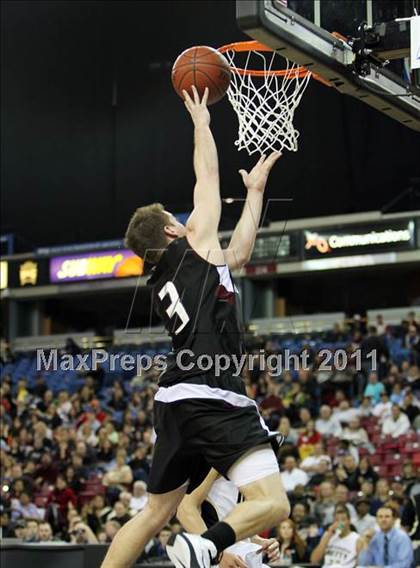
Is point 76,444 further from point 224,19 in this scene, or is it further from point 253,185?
point 253,185

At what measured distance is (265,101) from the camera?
23.3 feet

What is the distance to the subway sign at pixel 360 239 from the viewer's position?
20.5 m

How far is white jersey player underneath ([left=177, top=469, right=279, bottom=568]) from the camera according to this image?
19.1 feet

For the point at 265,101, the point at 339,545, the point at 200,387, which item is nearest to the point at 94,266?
the point at 339,545

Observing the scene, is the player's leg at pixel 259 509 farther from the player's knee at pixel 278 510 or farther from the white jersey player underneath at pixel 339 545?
the white jersey player underneath at pixel 339 545

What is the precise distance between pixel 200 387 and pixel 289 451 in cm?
949

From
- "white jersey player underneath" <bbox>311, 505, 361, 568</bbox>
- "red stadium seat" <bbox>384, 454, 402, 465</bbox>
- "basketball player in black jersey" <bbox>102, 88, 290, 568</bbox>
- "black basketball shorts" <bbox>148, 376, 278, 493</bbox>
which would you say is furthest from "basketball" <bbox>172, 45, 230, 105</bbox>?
"red stadium seat" <bbox>384, 454, 402, 465</bbox>

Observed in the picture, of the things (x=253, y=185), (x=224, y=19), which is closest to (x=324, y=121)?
(x=224, y=19)

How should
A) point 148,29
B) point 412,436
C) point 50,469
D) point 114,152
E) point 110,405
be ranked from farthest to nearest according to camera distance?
point 114,152 < point 148,29 < point 110,405 < point 50,469 < point 412,436

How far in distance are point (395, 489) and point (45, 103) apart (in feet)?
50.2

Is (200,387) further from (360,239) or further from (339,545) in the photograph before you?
(360,239)

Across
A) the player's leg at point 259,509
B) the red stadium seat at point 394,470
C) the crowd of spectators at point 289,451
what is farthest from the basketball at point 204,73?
the red stadium seat at point 394,470

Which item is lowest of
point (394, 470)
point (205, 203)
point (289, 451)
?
point (394, 470)

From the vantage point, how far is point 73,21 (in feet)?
76.4
